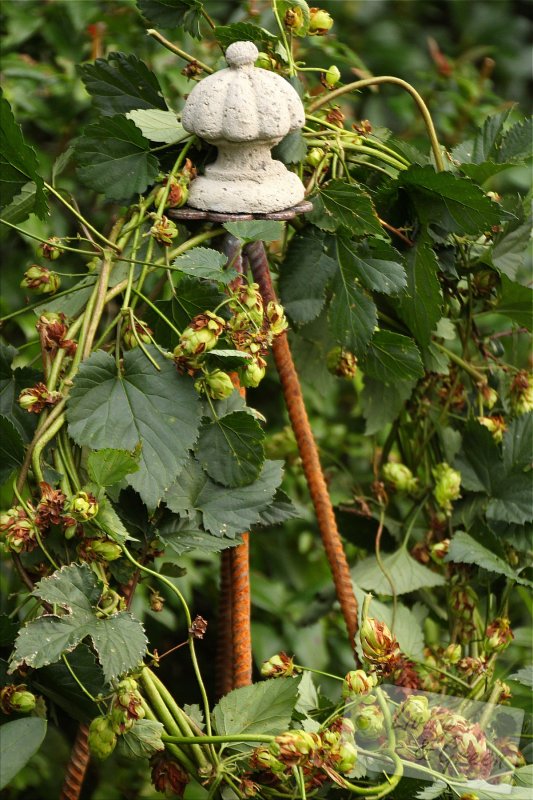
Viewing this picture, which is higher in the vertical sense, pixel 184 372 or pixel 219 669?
pixel 184 372

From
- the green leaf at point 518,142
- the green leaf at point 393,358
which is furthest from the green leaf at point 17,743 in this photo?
the green leaf at point 518,142

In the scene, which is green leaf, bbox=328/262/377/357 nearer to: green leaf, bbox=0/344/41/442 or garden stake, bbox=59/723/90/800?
green leaf, bbox=0/344/41/442

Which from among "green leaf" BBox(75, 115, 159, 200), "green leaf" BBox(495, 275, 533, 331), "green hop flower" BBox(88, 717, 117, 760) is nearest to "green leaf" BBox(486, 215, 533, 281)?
"green leaf" BBox(495, 275, 533, 331)

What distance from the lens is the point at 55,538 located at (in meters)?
0.80

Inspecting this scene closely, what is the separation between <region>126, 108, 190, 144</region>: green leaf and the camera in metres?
0.90

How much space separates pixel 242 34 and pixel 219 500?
1.39 feet

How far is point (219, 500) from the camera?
2.81ft

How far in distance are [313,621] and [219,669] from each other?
0.55 m

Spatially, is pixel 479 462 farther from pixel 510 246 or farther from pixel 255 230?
pixel 255 230

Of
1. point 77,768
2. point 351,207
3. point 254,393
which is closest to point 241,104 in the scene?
point 351,207

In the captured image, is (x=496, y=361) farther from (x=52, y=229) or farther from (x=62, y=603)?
(x=52, y=229)

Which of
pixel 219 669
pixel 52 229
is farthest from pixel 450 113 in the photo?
pixel 219 669

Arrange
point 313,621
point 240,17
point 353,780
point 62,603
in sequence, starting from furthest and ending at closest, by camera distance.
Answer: point 240,17
point 313,621
point 353,780
point 62,603

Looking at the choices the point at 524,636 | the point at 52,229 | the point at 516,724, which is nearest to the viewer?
the point at 516,724
